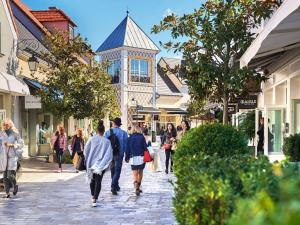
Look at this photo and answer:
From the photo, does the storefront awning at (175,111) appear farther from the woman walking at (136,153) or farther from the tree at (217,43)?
the woman walking at (136,153)

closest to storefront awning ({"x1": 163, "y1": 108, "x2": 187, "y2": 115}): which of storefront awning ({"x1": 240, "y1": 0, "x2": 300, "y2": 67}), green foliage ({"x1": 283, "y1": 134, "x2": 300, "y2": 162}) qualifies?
green foliage ({"x1": 283, "y1": 134, "x2": 300, "y2": 162})

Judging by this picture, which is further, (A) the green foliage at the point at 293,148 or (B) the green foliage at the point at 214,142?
(A) the green foliage at the point at 293,148

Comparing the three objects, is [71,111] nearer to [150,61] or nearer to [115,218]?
[115,218]

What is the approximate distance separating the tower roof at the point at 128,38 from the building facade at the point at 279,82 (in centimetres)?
3216

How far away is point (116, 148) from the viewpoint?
1308cm

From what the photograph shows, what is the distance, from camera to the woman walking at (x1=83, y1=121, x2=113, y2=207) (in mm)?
11078

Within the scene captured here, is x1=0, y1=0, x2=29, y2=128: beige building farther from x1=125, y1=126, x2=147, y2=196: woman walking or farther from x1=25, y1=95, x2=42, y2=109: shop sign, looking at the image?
x1=125, y1=126, x2=147, y2=196: woman walking

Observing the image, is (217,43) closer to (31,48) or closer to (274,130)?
(274,130)

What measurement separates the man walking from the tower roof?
124 ft

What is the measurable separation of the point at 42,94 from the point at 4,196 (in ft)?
39.2

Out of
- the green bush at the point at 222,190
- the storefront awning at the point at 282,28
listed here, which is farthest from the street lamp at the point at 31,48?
the green bush at the point at 222,190

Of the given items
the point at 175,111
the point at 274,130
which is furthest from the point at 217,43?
the point at 175,111

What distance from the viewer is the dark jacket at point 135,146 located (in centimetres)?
1295

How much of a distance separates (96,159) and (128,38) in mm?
41146
